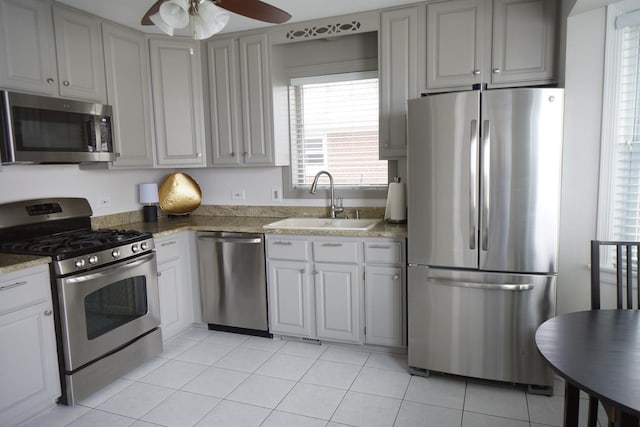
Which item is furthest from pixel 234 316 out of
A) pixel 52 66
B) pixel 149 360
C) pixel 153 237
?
pixel 52 66

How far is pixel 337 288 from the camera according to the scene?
10.0ft

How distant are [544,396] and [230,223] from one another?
2459mm

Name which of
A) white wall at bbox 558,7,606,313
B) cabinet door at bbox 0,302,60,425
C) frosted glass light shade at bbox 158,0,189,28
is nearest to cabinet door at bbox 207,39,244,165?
cabinet door at bbox 0,302,60,425

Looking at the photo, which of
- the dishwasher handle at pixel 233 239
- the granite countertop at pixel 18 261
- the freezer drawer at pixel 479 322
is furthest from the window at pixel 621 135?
the granite countertop at pixel 18 261

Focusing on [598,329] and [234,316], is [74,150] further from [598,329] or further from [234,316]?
[598,329]

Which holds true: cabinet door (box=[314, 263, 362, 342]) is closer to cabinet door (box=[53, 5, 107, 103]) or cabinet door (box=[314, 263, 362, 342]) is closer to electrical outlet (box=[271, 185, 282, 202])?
electrical outlet (box=[271, 185, 282, 202])

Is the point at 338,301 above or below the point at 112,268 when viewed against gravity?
below

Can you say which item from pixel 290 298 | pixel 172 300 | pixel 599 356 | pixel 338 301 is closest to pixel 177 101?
pixel 172 300

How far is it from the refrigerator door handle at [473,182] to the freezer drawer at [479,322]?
246 mm

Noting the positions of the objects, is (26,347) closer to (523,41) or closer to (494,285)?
(494,285)

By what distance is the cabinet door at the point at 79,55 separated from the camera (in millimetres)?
2777

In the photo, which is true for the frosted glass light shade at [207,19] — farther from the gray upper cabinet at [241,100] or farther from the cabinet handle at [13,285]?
the gray upper cabinet at [241,100]

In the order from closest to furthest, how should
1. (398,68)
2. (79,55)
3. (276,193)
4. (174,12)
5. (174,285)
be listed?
(174,12) → (79,55) → (398,68) → (174,285) → (276,193)

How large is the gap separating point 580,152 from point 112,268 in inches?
114
